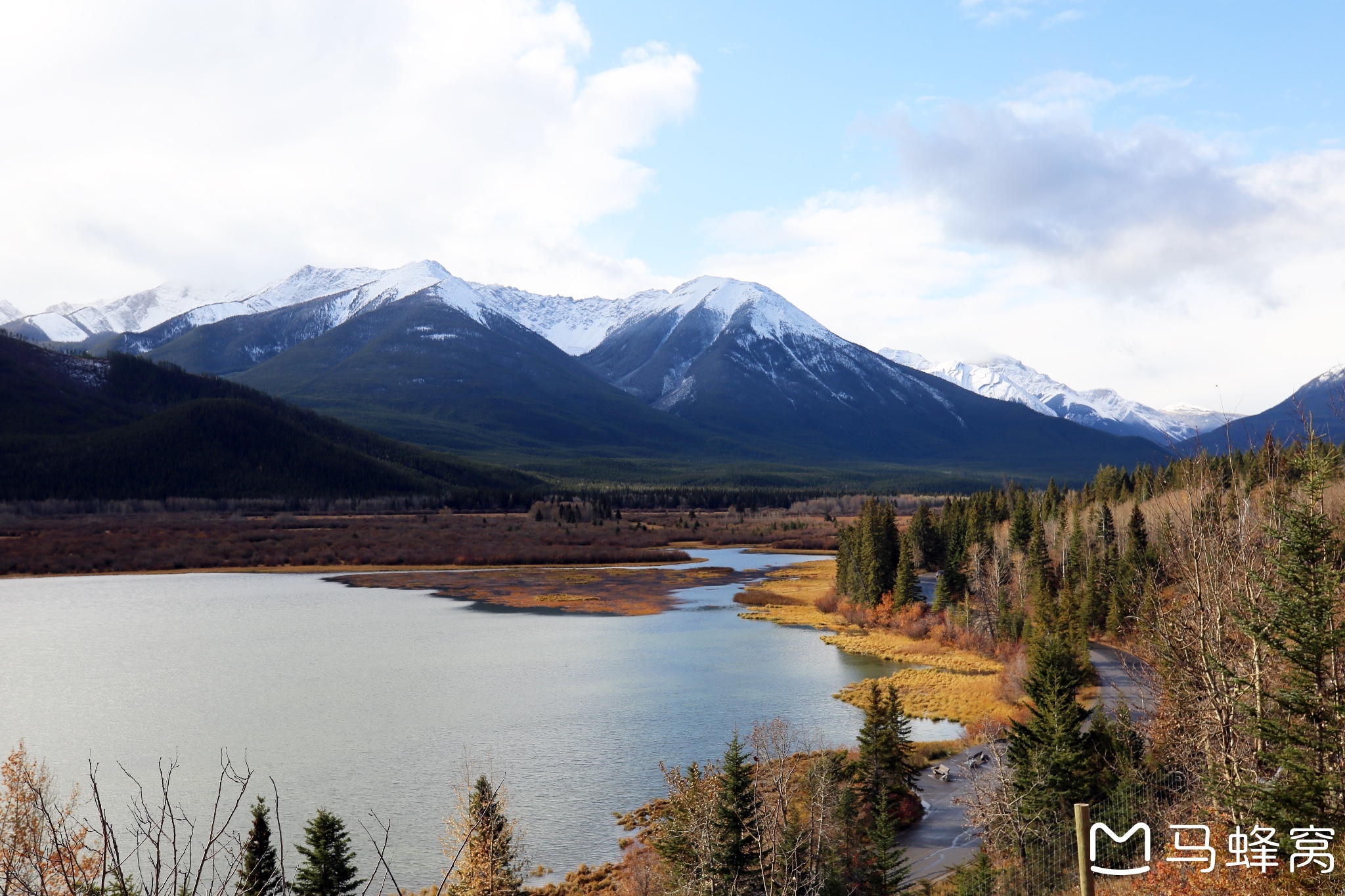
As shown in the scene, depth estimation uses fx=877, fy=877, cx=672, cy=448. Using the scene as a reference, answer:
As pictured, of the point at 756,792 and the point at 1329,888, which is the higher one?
the point at 1329,888

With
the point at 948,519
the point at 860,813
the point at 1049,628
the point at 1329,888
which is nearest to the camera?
the point at 1329,888

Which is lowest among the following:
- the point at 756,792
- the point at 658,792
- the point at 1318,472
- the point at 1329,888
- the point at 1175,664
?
the point at 658,792

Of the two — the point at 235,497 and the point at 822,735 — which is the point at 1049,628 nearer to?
the point at 822,735

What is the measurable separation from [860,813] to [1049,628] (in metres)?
23.1

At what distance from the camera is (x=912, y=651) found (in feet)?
197

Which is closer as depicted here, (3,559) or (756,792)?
(756,792)

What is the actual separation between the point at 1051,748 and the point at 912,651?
3370 cm

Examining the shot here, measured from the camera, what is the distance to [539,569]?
366ft

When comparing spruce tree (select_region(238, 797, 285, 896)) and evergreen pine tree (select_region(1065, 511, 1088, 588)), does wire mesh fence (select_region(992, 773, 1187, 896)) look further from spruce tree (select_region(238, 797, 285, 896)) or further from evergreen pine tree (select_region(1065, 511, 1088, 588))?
evergreen pine tree (select_region(1065, 511, 1088, 588))

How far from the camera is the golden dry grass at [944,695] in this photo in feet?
141

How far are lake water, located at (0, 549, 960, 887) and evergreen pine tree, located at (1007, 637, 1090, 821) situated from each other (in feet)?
29.8

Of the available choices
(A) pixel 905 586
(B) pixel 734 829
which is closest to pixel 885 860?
(B) pixel 734 829

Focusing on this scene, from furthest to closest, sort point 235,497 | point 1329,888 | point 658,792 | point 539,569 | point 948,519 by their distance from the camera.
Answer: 1. point 235,497
2. point 539,569
3. point 948,519
4. point 658,792
5. point 1329,888

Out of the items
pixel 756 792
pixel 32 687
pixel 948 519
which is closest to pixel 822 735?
pixel 756 792
